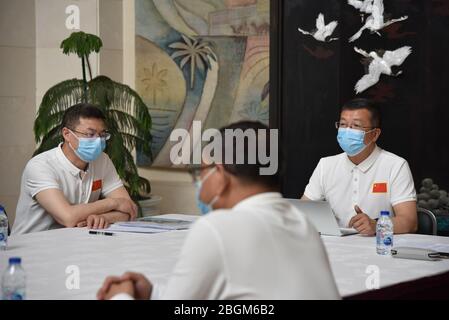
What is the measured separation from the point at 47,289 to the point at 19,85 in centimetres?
459

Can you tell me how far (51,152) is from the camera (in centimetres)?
463

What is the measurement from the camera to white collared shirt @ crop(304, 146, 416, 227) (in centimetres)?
445

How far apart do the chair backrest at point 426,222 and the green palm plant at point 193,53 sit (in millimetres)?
2876

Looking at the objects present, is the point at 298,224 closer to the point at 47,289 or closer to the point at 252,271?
the point at 252,271

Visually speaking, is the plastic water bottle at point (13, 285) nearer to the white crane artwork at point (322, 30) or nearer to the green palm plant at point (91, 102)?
the green palm plant at point (91, 102)

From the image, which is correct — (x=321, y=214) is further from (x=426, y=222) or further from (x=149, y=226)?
(x=149, y=226)

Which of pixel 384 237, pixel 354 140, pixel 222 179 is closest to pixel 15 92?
pixel 354 140

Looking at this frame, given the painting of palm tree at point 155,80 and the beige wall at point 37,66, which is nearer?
the beige wall at point 37,66

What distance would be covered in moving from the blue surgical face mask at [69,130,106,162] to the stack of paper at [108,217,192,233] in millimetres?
470

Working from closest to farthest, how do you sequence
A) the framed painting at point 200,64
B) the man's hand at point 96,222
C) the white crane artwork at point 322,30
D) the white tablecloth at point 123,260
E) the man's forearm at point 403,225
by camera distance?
1. the white tablecloth at point 123,260
2. the man's forearm at point 403,225
3. the man's hand at point 96,222
4. the white crane artwork at point 322,30
5. the framed painting at point 200,64

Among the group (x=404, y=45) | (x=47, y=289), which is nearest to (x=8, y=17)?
(x=404, y=45)

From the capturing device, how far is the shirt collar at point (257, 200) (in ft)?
6.89

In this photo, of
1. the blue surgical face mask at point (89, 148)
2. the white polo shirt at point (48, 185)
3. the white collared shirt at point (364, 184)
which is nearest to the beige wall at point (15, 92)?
the white polo shirt at point (48, 185)

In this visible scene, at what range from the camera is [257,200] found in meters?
2.11
